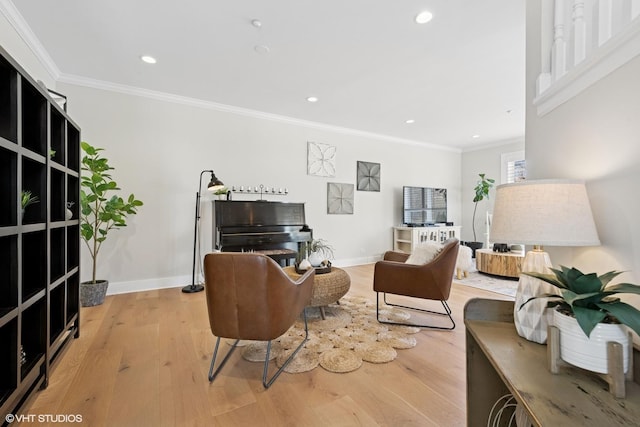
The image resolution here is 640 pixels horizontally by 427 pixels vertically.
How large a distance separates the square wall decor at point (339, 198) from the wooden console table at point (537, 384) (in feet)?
13.9

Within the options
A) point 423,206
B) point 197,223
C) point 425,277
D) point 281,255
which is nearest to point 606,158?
point 425,277

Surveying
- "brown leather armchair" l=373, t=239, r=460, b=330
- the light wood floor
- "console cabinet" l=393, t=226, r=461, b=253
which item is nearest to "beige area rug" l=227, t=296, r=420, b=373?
the light wood floor

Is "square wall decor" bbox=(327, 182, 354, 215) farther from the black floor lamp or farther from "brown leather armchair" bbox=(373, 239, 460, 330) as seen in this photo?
"brown leather armchair" bbox=(373, 239, 460, 330)

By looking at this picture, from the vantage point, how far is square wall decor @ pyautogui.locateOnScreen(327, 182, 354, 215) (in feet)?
17.5

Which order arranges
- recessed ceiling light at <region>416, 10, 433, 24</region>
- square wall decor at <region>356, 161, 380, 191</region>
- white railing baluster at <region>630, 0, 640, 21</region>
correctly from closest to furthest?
white railing baluster at <region>630, 0, 640, 21</region>
recessed ceiling light at <region>416, 10, 433, 24</region>
square wall decor at <region>356, 161, 380, 191</region>

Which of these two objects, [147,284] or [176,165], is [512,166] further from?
[147,284]

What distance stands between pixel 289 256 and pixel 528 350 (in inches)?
131

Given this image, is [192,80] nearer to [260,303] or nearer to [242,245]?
[242,245]

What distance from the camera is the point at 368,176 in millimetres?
5805

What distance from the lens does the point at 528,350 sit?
0.90 metres

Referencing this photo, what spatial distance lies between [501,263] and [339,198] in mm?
2891

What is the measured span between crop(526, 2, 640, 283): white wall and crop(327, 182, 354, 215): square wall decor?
4.09 metres

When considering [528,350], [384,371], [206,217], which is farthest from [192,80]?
[528,350]

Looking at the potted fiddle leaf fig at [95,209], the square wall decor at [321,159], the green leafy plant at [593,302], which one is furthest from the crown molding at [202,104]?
the green leafy plant at [593,302]
